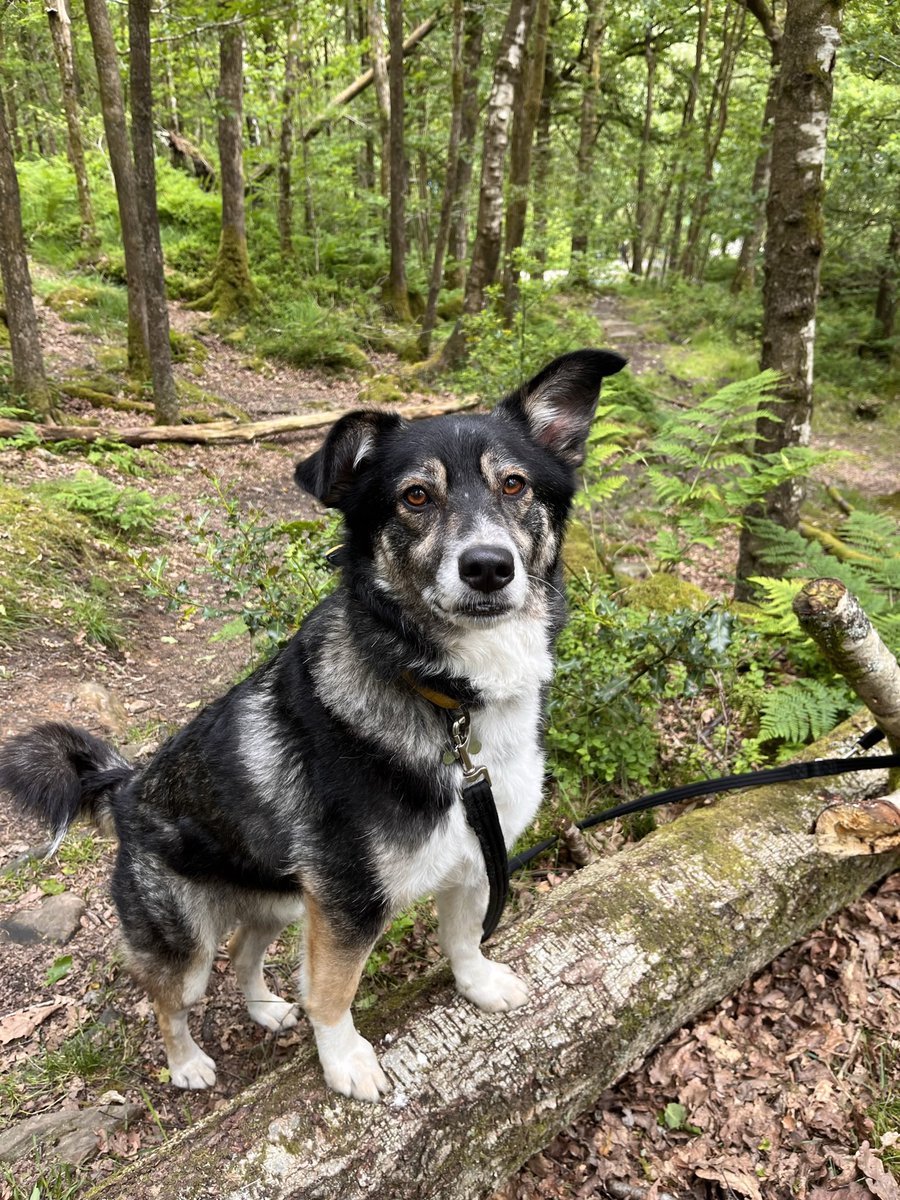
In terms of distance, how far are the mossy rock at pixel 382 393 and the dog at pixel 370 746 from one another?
1090 centimetres

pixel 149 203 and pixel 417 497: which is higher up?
pixel 149 203

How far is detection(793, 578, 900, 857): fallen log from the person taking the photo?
2.67m

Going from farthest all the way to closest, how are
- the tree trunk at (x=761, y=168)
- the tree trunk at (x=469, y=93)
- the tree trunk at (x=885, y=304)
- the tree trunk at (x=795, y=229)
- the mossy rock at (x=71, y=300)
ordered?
the tree trunk at (x=885, y=304), the tree trunk at (x=469, y=93), the mossy rock at (x=71, y=300), the tree trunk at (x=761, y=168), the tree trunk at (x=795, y=229)

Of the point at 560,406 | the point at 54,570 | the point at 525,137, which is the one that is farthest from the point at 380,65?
the point at 560,406

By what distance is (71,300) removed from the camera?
46.1 feet

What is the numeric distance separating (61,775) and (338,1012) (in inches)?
59.3

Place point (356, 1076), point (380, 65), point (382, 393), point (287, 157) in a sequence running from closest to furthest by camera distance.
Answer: point (356, 1076) < point (382, 393) < point (287, 157) < point (380, 65)

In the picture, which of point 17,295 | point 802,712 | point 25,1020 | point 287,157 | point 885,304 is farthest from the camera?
point 287,157

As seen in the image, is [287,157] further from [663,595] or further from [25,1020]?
[25,1020]

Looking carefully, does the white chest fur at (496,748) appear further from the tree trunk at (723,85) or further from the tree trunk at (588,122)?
the tree trunk at (723,85)

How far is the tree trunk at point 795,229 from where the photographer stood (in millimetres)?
5090

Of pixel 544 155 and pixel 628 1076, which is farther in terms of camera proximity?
pixel 544 155

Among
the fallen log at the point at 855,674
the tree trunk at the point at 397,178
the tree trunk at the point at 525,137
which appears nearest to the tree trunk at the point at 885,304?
the tree trunk at the point at 525,137

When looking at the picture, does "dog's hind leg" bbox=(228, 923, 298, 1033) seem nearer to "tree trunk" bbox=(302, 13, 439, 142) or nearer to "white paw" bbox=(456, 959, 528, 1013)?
"white paw" bbox=(456, 959, 528, 1013)
